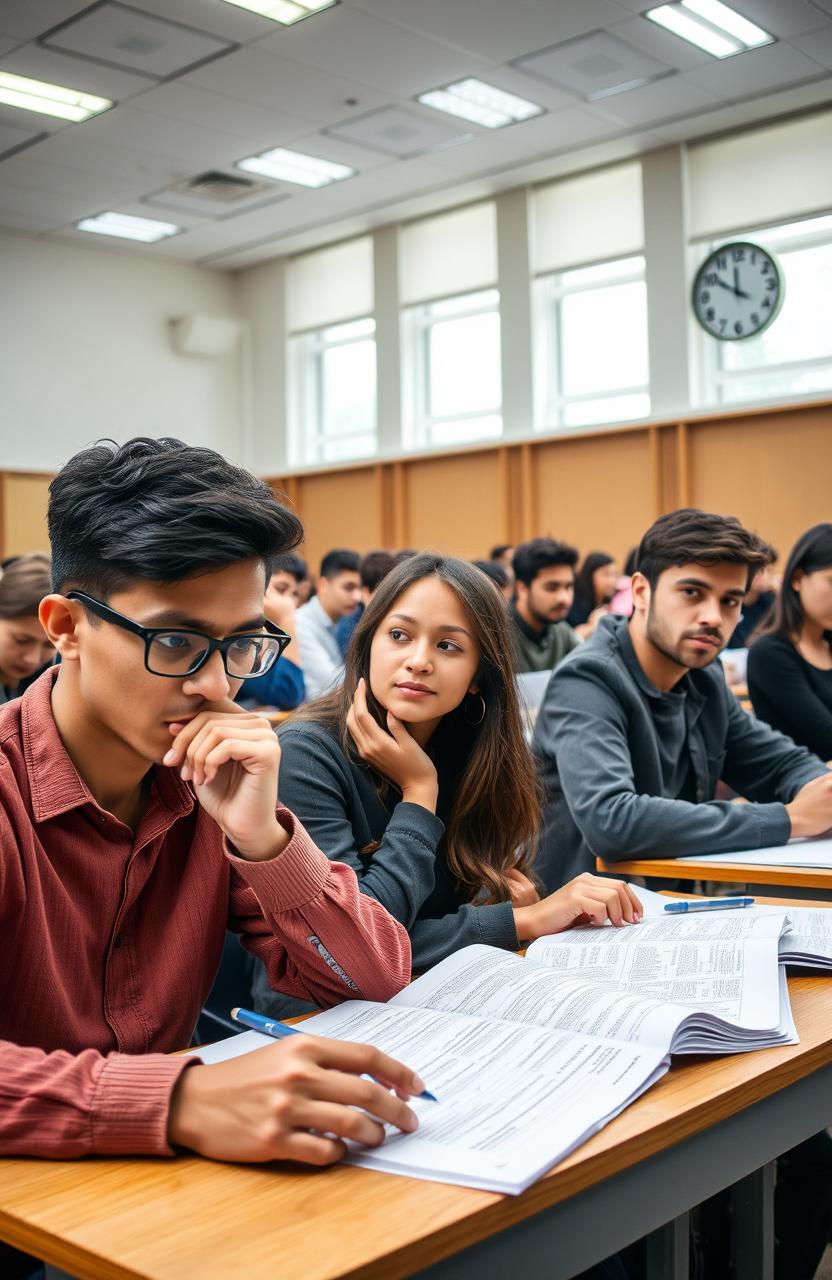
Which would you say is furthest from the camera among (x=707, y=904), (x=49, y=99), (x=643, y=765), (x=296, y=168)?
(x=296, y=168)

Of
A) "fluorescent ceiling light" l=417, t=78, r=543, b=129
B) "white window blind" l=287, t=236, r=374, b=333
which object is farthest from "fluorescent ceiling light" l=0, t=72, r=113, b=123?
"white window blind" l=287, t=236, r=374, b=333

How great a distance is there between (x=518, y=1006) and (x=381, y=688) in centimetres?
69

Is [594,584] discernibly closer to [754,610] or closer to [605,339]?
[754,610]

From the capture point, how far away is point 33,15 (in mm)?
6469

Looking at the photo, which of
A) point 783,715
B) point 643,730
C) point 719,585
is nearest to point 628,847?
point 643,730

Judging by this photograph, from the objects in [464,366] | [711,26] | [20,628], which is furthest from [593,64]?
[20,628]

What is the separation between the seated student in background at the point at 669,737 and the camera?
7.39 ft

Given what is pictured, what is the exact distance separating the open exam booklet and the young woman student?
142mm

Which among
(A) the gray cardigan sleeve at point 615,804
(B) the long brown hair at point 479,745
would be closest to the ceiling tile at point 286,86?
(A) the gray cardigan sleeve at point 615,804

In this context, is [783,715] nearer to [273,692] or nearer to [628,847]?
[628,847]

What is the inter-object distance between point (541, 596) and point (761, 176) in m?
4.38

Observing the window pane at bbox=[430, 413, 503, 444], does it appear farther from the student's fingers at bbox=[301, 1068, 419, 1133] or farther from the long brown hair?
the student's fingers at bbox=[301, 1068, 419, 1133]

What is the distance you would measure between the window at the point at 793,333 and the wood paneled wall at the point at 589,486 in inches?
8.8

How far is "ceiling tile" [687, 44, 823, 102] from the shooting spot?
7129 millimetres
